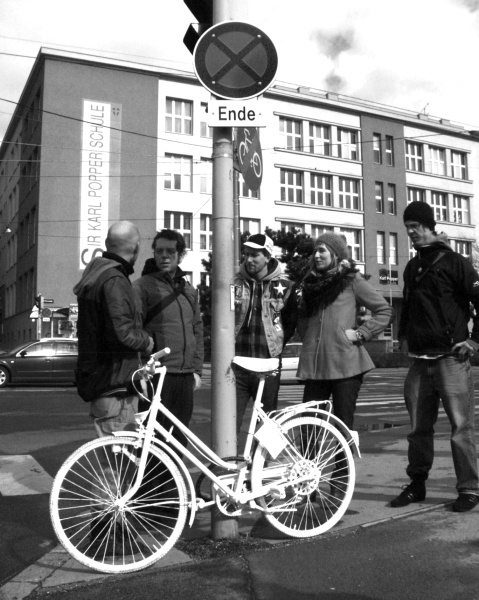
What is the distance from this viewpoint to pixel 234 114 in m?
4.35

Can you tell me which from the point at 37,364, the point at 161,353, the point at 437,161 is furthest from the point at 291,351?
the point at 437,161

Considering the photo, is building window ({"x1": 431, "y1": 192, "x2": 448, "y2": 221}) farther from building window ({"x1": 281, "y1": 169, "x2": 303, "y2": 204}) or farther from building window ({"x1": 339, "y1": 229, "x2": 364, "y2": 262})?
building window ({"x1": 281, "y1": 169, "x2": 303, "y2": 204})

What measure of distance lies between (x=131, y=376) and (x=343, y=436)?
54.0 inches

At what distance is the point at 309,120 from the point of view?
4891 cm

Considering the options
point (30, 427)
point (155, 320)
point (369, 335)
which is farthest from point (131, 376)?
point (30, 427)

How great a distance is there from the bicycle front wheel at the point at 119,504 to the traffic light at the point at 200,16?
2776 mm

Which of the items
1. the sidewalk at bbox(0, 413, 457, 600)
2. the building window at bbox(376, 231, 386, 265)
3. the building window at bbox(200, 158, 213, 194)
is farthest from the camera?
the building window at bbox(376, 231, 386, 265)

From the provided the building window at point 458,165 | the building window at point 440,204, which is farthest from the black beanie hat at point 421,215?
the building window at point 458,165

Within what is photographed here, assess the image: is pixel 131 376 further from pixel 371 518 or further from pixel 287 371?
pixel 287 371

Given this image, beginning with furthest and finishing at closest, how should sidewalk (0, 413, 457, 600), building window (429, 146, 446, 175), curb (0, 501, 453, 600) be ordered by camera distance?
1. building window (429, 146, 446, 175)
2. sidewalk (0, 413, 457, 600)
3. curb (0, 501, 453, 600)

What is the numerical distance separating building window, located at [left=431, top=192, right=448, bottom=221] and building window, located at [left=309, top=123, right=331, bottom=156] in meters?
10.5

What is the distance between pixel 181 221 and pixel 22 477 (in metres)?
39.3

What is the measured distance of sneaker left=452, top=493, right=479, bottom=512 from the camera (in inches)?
177

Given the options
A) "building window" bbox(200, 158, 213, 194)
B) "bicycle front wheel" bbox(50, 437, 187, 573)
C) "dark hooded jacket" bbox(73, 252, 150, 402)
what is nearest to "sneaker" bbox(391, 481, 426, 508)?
"bicycle front wheel" bbox(50, 437, 187, 573)
